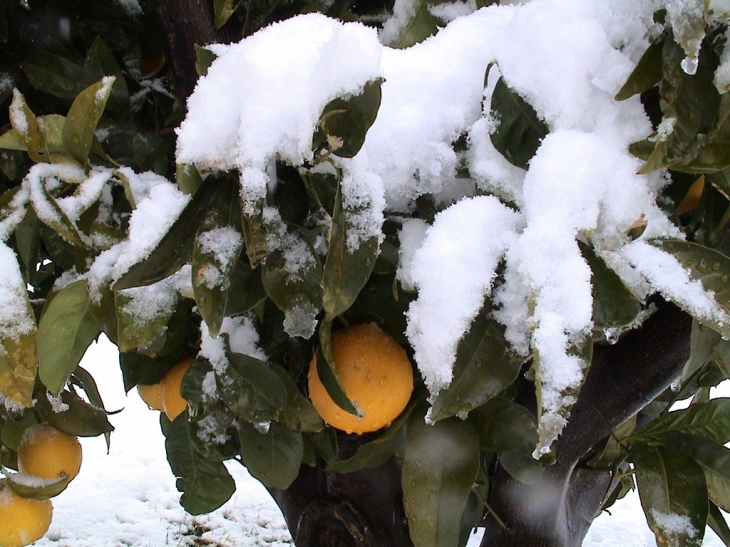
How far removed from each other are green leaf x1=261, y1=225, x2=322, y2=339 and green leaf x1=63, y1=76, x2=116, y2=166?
17 centimetres

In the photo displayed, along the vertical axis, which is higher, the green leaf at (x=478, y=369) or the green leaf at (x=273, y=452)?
the green leaf at (x=478, y=369)

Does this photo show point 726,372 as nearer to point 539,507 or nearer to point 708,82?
point 708,82

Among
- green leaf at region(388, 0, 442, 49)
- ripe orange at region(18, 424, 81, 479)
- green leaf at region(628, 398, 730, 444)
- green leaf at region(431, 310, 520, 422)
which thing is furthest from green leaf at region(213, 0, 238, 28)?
green leaf at region(628, 398, 730, 444)

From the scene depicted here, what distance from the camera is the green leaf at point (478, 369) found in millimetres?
386

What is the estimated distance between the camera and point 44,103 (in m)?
0.82

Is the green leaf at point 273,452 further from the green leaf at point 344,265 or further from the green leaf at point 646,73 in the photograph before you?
the green leaf at point 646,73

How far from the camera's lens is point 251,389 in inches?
22.1

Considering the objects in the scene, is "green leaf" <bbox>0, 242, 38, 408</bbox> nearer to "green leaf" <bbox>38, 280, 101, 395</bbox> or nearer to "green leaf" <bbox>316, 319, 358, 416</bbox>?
"green leaf" <bbox>38, 280, 101, 395</bbox>

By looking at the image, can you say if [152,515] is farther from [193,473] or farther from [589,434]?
[589,434]

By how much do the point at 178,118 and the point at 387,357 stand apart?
42 cm

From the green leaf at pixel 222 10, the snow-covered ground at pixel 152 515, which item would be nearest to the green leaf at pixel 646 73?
the green leaf at pixel 222 10

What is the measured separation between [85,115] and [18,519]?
0.54 m

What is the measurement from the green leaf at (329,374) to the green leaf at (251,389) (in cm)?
7

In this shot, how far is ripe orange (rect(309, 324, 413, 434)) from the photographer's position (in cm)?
52
